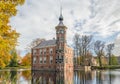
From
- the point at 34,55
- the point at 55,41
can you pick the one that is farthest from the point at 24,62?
the point at 55,41

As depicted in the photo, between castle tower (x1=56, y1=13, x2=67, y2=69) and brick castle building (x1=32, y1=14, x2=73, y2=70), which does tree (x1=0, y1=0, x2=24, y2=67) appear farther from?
castle tower (x1=56, y1=13, x2=67, y2=69)

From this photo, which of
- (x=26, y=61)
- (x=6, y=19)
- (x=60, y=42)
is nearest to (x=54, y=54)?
(x=60, y=42)

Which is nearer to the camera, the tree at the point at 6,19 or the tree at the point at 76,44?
the tree at the point at 6,19

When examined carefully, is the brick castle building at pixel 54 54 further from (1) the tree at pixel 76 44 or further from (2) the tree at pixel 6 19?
(2) the tree at pixel 6 19

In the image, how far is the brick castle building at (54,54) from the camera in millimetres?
54678

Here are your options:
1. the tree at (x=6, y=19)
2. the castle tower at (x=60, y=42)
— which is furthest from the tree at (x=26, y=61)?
the tree at (x=6, y=19)

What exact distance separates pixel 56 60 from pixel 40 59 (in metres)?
6.22

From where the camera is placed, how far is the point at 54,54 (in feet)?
184

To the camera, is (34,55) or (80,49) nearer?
(34,55)

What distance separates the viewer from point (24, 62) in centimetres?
7788

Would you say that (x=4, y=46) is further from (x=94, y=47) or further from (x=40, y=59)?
(x=94, y=47)

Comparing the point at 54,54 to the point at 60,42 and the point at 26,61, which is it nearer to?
the point at 60,42

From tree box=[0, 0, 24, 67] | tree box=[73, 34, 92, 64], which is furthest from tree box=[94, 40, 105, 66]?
tree box=[0, 0, 24, 67]

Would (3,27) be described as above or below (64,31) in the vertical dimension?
below
